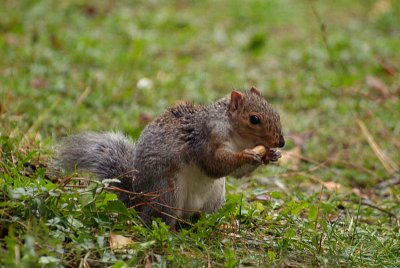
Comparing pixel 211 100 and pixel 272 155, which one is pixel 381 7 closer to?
pixel 211 100

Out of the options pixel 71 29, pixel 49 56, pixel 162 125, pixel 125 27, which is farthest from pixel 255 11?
pixel 162 125

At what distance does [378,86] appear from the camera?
7.51 metres

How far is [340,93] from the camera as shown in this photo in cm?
737

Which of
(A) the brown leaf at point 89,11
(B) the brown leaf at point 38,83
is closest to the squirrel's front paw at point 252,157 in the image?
(B) the brown leaf at point 38,83

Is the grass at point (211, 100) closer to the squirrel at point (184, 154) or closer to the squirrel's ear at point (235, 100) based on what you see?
the squirrel at point (184, 154)

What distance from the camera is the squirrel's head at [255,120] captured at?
3.88 meters

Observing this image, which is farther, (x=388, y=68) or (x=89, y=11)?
(x=89, y=11)

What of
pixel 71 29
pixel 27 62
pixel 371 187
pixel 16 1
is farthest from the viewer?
pixel 16 1

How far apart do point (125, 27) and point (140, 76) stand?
1776 millimetres

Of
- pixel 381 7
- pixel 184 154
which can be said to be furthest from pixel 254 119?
pixel 381 7

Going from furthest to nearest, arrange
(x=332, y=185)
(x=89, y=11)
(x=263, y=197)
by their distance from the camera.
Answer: (x=89, y=11) < (x=332, y=185) < (x=263, y=197)

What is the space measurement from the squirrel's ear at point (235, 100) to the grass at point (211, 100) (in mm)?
Result: 493

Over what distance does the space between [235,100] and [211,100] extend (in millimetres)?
697

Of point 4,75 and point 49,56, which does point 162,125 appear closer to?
point 4,75
